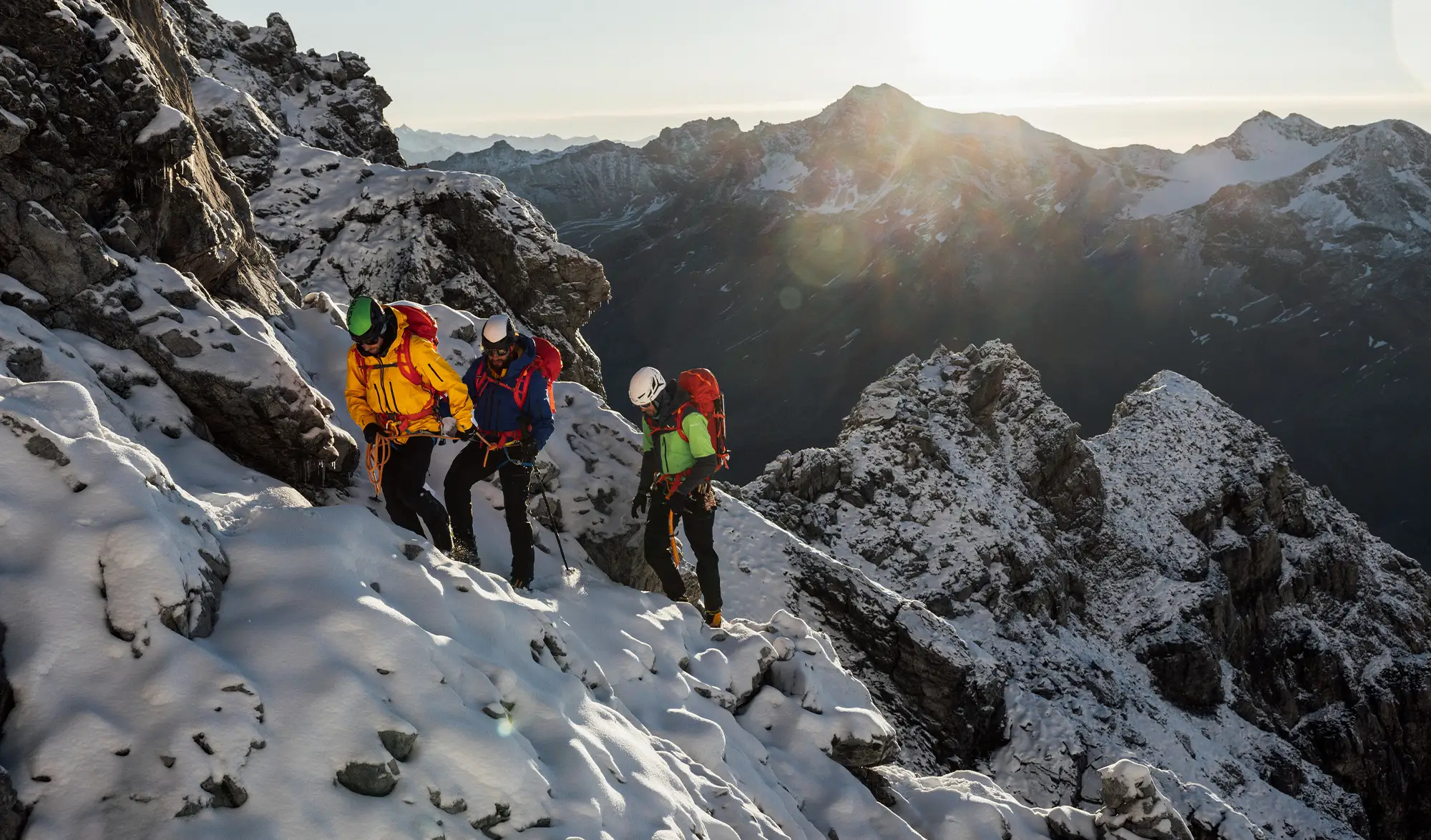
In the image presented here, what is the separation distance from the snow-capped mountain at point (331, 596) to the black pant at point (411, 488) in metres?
0.41

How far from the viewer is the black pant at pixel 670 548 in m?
11.9

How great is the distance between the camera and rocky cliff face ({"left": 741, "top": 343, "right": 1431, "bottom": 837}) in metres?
32.7

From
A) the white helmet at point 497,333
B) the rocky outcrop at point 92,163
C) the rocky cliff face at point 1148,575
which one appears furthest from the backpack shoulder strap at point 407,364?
the rocky cliff face at point 1148,575

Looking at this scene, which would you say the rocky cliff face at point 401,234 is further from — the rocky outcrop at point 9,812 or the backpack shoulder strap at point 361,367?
the rocky outcrop at point 9,812

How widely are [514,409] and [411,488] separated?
145cm

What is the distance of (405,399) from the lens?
360 inches

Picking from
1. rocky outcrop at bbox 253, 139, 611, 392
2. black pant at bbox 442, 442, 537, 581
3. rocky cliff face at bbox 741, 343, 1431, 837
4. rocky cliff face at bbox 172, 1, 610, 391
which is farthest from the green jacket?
rocky cliff face at bbox 741, 343, 1431, 837

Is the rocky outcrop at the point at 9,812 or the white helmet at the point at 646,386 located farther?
the white helmet at the point at 646,386

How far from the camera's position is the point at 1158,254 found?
174 m

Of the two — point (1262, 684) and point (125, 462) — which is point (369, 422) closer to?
point (125, 462)

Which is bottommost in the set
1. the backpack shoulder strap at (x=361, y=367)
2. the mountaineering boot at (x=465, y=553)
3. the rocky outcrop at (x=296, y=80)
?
the mountaineering boot at (x=465, y=553)

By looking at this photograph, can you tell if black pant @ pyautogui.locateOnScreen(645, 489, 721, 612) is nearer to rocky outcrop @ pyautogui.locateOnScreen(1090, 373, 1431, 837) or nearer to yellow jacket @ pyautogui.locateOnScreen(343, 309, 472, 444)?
yellow jacket @ pyautogui.locateOnScreen(343, 309, 472, 444)

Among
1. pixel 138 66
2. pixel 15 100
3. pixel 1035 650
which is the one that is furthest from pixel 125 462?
pixel 1035 650

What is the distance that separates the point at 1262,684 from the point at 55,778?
45418 mm
